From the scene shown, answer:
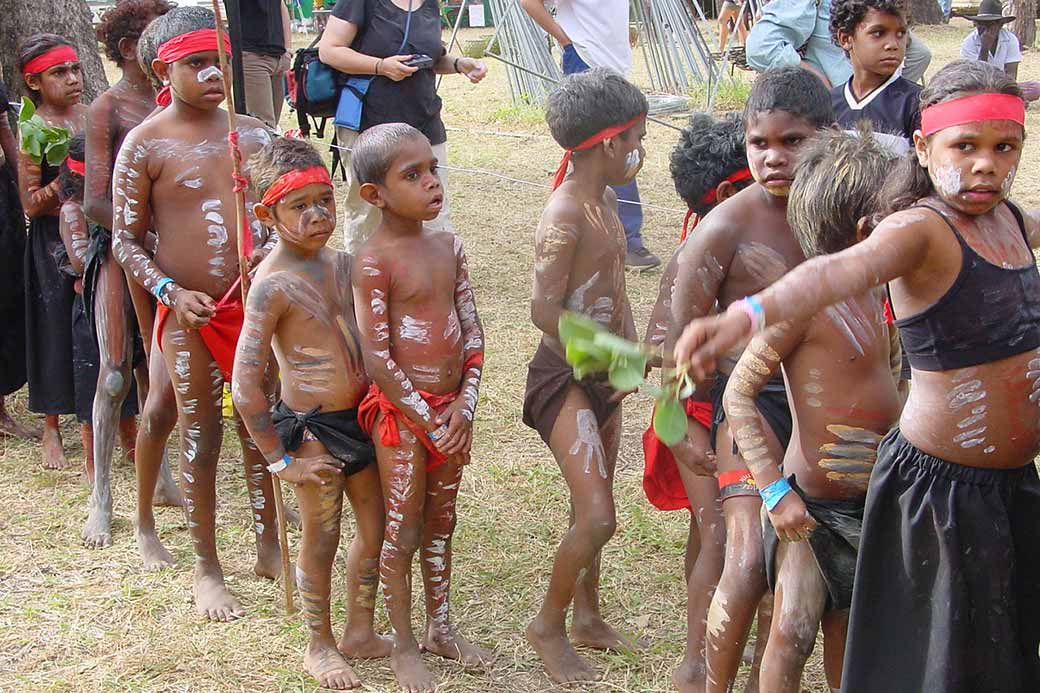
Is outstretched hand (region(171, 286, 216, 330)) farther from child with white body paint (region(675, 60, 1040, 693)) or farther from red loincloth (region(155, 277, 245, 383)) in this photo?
child with white body paint (region(675, 60, 1040, 693))

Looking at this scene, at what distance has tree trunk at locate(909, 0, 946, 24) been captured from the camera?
22984 millimetres

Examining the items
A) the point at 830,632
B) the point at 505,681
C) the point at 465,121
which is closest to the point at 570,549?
the point at 505,681

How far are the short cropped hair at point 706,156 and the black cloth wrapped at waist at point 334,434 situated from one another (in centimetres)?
118

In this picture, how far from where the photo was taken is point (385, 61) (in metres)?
5.42

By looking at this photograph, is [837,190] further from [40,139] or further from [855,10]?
[40,139]

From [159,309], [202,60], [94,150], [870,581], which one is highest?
[202,60]

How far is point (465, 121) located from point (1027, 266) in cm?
1111

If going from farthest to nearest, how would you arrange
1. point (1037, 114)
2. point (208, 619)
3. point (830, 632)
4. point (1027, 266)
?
point (1037, 114) → point (208, 619) → point (830, 632) → point (1027, 266)

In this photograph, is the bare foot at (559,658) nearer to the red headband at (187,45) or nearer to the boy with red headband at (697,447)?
the boy with red headband at (697,447)

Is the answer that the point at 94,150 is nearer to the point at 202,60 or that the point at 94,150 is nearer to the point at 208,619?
the point at 202,60

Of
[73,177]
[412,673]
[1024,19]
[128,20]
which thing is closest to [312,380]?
[412,673]

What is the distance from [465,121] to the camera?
1315 centimetres

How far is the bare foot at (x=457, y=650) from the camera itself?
3.51 metres

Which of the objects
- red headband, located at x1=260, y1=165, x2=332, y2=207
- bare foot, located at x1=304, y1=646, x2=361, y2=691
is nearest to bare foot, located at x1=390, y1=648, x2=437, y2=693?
bare foot, located at x1=304, y1=646, x2=361, y2=691
